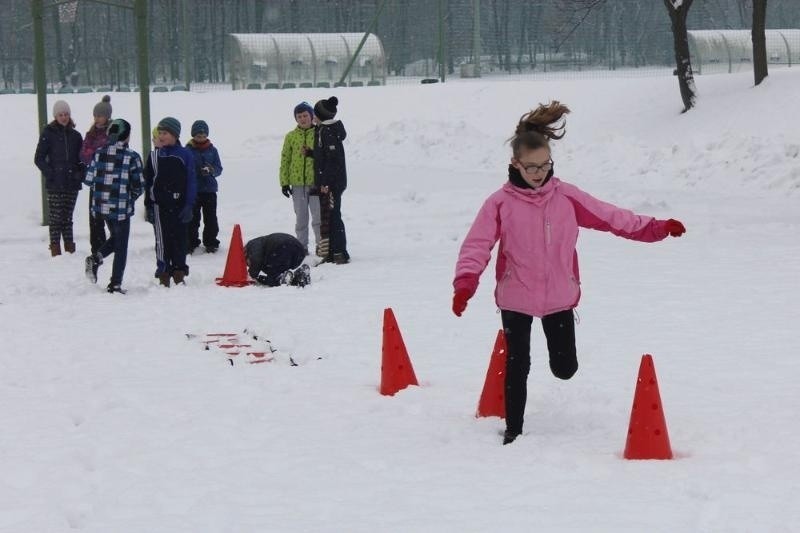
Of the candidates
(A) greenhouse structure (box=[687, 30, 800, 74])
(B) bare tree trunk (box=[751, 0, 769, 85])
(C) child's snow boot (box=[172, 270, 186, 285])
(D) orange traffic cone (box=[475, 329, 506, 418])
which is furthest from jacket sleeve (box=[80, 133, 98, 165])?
(A) greenhouse structure (box=[687, 30, 800, 74])

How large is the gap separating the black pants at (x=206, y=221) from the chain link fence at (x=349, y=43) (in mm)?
15166

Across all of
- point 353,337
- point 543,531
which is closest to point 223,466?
point 543,531

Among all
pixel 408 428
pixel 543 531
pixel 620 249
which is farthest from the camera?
pixel 620 249

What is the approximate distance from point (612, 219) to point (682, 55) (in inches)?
843

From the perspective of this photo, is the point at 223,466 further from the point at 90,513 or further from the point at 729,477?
the point at 729,477

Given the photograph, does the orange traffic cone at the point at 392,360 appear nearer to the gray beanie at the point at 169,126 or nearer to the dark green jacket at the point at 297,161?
the gray beanie at the point at 169,126

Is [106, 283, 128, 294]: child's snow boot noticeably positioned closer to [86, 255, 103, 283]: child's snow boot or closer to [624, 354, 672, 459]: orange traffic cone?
[86, 255, 103, 283]: child's snow boot

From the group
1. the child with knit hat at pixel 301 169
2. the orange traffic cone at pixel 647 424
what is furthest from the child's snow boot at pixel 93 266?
the orange traffic cone at pixel 647 424

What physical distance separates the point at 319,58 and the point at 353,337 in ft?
109

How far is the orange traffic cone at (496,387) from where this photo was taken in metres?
7.15

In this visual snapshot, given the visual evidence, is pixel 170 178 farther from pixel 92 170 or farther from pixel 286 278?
pixel 286 278

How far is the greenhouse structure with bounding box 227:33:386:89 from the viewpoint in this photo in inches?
1594

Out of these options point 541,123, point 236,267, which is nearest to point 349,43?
point 236,267

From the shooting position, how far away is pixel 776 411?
713 centimetres
